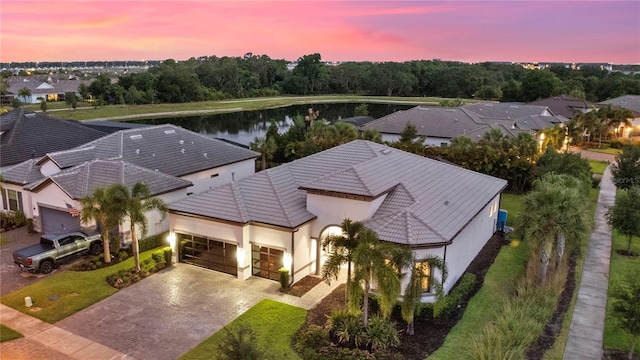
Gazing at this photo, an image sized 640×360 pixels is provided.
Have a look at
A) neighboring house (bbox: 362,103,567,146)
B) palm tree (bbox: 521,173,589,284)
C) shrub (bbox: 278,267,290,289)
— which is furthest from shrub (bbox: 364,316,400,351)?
neighboring house (bbox: 362,103,567,146)

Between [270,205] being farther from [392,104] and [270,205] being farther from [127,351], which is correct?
[392,104]

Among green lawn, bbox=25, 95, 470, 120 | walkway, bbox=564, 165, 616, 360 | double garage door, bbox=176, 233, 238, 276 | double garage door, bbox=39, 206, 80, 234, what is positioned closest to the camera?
walkway, bbox=564, 165, 616, 360

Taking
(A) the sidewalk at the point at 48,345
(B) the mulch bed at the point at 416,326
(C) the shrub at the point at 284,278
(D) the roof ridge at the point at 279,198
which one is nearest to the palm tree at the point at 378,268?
(B) the mulch bed at the point at 416,326

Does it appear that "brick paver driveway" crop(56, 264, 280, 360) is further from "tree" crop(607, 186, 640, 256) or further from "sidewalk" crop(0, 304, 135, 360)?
"tree" crop(607, 186, 640, 256)

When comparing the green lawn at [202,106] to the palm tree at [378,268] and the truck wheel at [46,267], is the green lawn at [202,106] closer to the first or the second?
the truck wheel at [46,267]

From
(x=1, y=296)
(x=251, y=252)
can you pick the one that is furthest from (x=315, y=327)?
(x=1, y=296)

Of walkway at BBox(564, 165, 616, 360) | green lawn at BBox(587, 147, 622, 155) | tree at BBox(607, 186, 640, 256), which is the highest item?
tree at BBox(607, 186, 640, 256)

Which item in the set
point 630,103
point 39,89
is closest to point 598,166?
point 630,103

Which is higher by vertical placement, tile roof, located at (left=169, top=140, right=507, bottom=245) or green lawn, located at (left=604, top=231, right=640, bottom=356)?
tile roof, located at (left=169, top=140, right=507, bottom=245)
